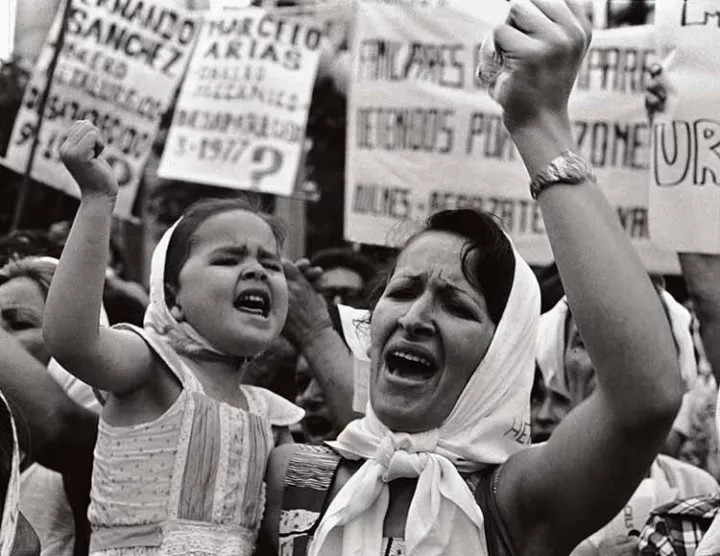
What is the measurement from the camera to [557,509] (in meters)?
2.42

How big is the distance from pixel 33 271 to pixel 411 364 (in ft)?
6.24

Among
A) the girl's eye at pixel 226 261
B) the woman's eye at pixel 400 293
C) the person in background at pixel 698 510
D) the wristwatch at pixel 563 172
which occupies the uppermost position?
the wristwatch at pixel 563 172

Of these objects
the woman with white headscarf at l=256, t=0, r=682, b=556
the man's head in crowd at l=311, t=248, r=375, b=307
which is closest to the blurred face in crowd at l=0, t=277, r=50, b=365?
the man's head in crowd at l=311, t=248, r=375, b=307

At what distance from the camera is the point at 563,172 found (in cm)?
219

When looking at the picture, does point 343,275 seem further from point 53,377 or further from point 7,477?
point 7,477

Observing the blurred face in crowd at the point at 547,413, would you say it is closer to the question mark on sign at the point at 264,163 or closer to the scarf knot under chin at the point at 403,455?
the scarf knot under chin at the point at 403,455

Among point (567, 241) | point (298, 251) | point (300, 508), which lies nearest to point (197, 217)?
point (300, 508)

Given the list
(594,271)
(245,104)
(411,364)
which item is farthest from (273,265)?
(245,104)

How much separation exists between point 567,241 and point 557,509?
1.66ft

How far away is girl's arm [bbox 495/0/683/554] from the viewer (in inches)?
83.2

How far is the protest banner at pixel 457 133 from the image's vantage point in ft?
19.8

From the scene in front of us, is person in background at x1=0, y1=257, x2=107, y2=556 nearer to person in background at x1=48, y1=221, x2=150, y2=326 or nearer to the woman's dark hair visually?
person in background at x1=48, y1=221, x2=150, y2=326

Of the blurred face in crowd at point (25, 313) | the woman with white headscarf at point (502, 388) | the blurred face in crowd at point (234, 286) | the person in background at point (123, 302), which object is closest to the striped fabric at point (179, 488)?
the woman with white headscarf at point (502, 388)

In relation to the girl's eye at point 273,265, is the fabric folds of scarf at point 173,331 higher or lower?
lower
